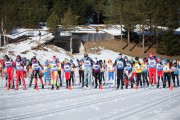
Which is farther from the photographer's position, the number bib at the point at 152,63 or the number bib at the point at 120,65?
the number bib at the point at 152,63

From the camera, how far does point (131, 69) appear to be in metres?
20.6

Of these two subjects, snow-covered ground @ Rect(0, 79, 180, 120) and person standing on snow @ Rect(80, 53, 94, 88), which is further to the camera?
person standing on snow @ Rect(80, 53, 94, 88)

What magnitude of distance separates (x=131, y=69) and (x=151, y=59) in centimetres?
136

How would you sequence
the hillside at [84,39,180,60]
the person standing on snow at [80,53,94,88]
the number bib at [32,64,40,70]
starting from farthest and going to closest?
the hillside at [84,39,180,60]
the person standing on snow at [80,53,94,88]
the number bib at [32,64,40,70]

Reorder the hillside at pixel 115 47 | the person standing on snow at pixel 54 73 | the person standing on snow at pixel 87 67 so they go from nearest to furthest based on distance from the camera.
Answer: the person standing on snow at pixel 54 73, the person standing on snow at pixel 87 67, the hillside at pixel 115 47

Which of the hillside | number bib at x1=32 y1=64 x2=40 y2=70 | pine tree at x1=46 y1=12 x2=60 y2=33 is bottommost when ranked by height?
number bib at x1=32 y1=64 x2=40 y2=70

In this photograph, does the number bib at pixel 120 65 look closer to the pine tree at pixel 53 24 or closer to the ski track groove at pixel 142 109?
the ski track groove at pixel 142 109

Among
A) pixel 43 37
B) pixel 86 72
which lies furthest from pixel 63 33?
pixel 86 72

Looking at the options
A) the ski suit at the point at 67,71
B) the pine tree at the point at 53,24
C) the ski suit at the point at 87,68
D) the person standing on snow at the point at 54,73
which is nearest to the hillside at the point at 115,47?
the pine tree at the point at 53,24

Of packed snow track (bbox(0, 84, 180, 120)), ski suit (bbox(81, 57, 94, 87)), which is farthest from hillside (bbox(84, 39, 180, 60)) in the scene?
packed snow track (bbox(0, 84, 180, 120))

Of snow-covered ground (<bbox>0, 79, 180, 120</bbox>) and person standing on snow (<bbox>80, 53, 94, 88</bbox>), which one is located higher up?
person standing on snow (<bbox>80, 53, 94, 88</bbox>)

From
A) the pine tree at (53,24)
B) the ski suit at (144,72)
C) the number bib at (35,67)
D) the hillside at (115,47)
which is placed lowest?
the ski suit at (144,72)

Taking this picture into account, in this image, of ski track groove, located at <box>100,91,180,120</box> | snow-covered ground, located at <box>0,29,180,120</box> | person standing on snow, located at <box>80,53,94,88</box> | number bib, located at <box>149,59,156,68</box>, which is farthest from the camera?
number bib, located at <box>149,59,156,68</box>

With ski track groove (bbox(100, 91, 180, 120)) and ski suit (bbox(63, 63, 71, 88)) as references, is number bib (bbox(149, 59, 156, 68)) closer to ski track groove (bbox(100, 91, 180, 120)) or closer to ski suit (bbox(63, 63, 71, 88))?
ski suit (bbox(63, 63, 71, 88))
